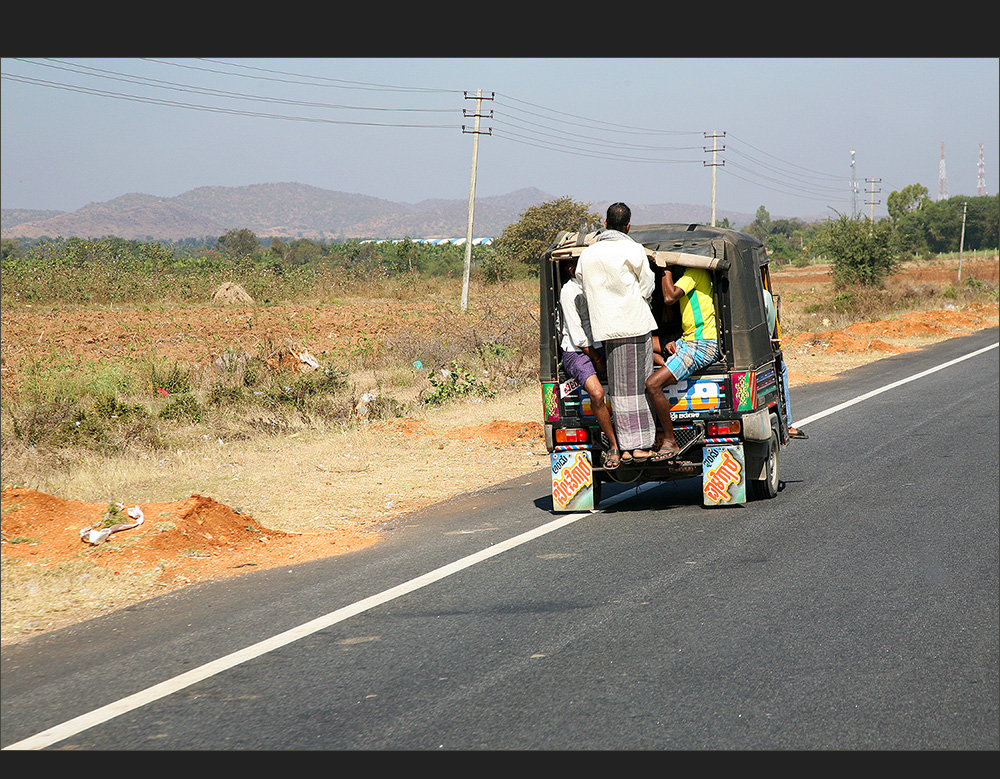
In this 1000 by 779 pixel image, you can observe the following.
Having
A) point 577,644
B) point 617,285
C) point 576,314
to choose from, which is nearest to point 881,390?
point 576,314

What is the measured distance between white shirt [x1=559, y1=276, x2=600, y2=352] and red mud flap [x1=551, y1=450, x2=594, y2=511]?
41.5 inches

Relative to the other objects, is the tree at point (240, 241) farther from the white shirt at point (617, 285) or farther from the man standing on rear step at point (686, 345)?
the white shirt at point (617, 285)

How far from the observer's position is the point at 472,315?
32406 millimetres

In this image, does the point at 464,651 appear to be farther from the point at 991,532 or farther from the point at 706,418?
the point at 991,532

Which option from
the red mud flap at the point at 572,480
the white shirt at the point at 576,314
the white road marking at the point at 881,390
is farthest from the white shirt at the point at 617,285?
the white road marking at the point at 881,390

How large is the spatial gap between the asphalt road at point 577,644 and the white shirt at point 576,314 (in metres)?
1.53

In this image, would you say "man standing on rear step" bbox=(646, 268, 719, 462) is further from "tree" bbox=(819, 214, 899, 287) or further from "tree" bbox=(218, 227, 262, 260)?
"tree" bbox=(218, 227, 262, 260)

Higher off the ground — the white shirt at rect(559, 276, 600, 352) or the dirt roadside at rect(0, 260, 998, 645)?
the white shirt at rect(559, 276, 600, 352)

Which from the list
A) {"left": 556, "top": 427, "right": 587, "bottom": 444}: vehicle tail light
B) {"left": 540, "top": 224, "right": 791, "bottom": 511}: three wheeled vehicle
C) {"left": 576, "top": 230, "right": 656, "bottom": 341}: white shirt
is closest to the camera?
{"left": 576, "top": 230, "right": 656, "bottom": 341}: white shirt

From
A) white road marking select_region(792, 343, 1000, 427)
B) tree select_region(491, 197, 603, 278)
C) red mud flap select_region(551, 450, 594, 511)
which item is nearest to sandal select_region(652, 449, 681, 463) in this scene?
red mud flap select_region(551, 450, 594, 511)

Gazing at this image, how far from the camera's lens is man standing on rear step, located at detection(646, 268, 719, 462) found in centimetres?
764

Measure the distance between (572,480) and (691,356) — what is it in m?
1.49

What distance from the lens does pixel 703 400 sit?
7953 millimetres

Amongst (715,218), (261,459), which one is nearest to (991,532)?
(261,459)
